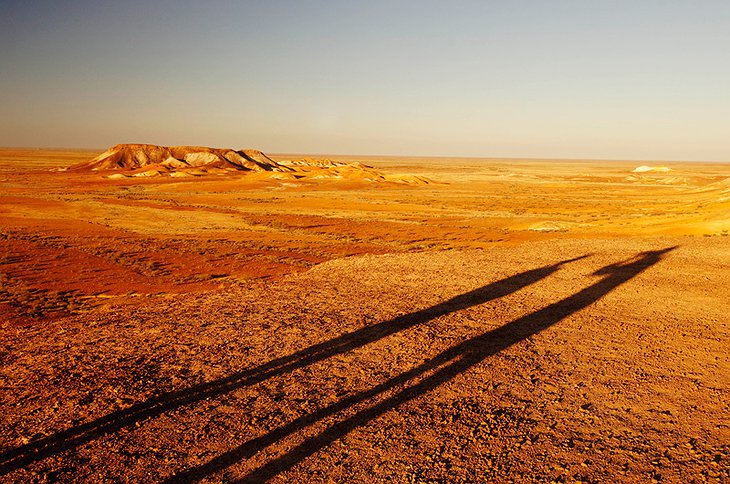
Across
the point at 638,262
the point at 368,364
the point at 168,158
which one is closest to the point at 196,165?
the point at 168,158

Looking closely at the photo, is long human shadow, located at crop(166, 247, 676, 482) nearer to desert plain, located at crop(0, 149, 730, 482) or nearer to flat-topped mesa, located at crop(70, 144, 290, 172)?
desert plain, located at crop(0, 149, 730, 482)

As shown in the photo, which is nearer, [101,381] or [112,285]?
[101,381]

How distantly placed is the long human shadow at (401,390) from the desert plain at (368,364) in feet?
0.11

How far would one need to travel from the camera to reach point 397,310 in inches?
439

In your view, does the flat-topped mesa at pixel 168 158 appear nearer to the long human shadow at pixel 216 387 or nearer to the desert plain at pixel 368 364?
the desert plain at pixel 368 364

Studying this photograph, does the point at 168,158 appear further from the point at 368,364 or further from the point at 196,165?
the point at 368,364

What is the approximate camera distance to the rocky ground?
5.45m

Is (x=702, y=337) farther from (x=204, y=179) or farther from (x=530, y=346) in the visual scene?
(x=204, y=179)

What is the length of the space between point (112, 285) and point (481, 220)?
23.0 meters

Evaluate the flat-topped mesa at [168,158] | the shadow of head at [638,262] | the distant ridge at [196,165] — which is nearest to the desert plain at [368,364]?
the shadow of head at [638,262]

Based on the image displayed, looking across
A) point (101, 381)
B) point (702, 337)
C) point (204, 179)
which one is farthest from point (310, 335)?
point (204, 179)

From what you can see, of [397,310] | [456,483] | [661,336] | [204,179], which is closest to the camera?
[456,483]

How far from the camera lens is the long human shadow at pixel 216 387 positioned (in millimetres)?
5621

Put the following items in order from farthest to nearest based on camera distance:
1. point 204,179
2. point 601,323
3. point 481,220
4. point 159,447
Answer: point 204,179 < point 481,220 < point 601,323 < point 159,447
